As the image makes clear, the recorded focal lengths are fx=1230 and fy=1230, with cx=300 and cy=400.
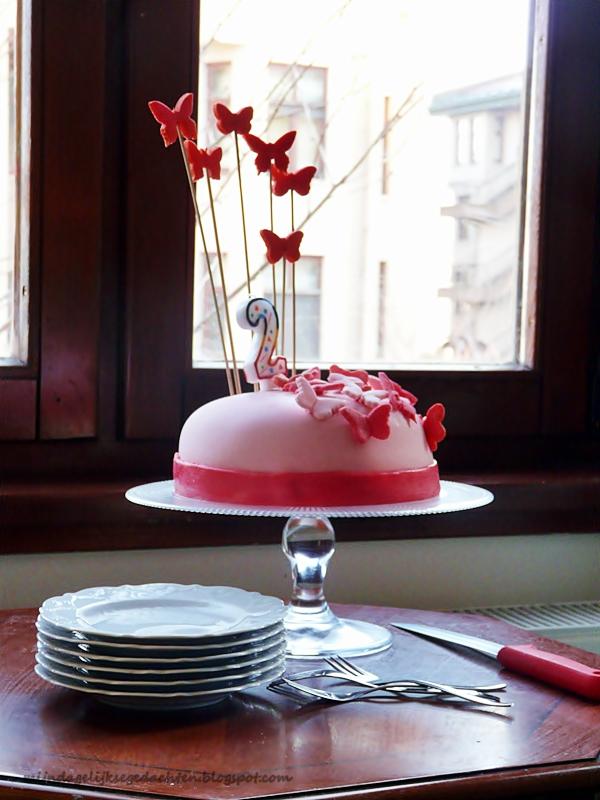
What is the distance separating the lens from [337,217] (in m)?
1.70

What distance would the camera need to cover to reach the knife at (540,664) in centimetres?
103

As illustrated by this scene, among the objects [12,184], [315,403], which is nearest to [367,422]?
[315,403]

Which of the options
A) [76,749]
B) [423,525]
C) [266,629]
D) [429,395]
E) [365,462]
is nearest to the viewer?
[76,749]

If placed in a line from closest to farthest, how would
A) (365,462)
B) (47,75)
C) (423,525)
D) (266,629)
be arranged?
(266,629)
(365,462)
(47,75)
(423,525)

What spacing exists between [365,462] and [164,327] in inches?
20.9

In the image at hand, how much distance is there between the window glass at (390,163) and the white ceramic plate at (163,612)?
1.90 ft

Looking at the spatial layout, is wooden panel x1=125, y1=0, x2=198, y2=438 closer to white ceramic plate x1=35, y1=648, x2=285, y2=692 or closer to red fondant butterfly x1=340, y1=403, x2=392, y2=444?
red fondant butterfly x1=340, y1=403, x2=392, y2=444

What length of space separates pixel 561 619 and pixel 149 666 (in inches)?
31.5

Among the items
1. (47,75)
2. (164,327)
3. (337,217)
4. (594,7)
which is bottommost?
(164,327)

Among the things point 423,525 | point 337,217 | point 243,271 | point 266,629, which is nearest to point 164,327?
point 243,271

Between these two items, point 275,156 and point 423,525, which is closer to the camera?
point 275,156

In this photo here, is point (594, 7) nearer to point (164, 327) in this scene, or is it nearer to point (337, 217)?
point (337, 217)

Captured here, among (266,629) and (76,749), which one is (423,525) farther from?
(76,749)

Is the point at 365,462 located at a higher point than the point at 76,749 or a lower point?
higher
